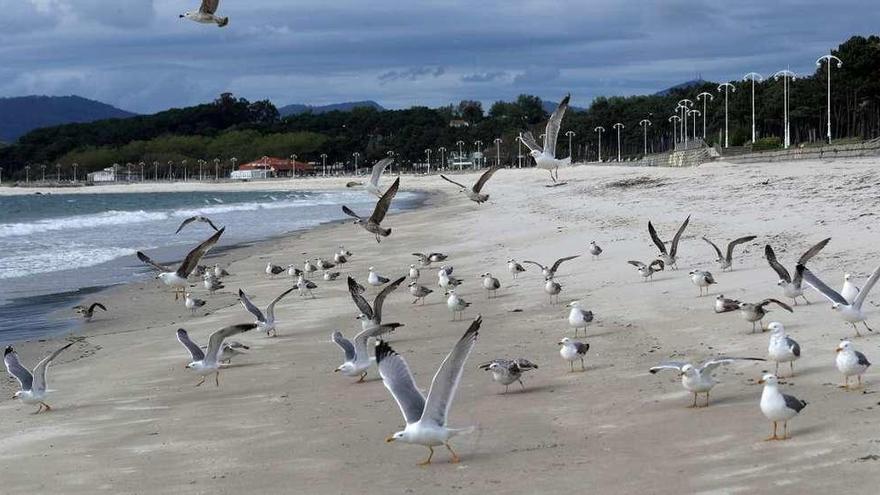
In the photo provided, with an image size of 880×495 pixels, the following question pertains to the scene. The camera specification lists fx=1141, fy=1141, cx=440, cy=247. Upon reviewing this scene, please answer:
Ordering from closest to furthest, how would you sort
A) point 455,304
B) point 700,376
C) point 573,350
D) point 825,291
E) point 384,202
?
point 700,376 < point 573,350 < point 825,291 < point 455,304 < point 384,202

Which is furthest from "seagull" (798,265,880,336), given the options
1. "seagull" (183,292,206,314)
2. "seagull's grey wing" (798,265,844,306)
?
"seagull" (183,292,206,314)

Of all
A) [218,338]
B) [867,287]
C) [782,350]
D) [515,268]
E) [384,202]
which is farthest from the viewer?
[384,202]

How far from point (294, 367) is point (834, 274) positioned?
703cm

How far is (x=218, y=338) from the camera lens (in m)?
11.9

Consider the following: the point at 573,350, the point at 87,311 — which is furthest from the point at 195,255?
the point at 573,350

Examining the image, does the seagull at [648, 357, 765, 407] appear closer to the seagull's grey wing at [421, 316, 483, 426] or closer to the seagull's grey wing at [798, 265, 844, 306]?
the seagull's grey wing at [421, 316, 483, 426]

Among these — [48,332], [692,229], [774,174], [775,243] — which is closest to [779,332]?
[775,243]

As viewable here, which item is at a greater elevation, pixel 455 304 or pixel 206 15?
pixel 206 15

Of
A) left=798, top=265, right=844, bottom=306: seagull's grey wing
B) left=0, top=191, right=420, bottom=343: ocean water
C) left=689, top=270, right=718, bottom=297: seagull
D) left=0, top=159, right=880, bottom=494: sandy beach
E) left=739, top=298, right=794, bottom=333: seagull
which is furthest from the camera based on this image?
left=0, top=191, right=420, bottom=343: ocean water

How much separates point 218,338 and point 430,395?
441cm

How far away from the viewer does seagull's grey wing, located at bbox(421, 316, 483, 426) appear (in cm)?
800

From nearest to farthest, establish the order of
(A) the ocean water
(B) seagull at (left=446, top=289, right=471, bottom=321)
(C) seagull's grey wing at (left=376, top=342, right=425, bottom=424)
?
(C) seagull's grey wing at (left=376, top=342, right=425, bottom=424) < (B) seagull at (left=446, top=289, right=471, bottom=321) < (A) the ocean water

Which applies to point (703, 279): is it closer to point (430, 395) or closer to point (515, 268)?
point (515, 268)

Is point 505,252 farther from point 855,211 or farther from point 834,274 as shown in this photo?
point 834,274
